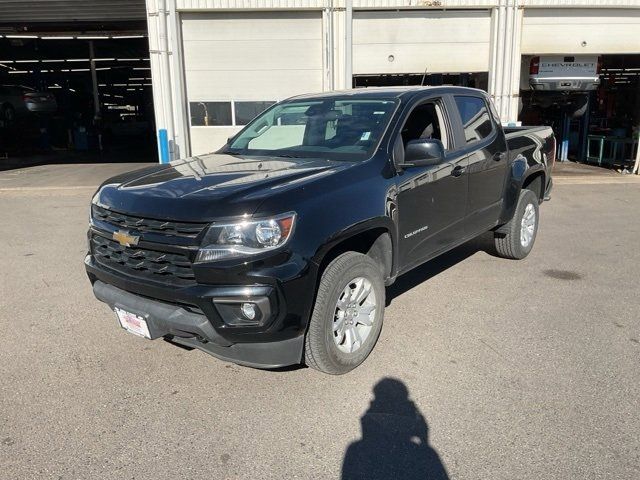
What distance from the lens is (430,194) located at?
4156 mm

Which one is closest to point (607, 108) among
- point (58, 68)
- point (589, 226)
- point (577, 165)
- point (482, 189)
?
point (577, 165)

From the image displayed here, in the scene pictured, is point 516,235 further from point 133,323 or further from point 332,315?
point 133,323

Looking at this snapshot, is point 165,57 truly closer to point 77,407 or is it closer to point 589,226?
point 589,226

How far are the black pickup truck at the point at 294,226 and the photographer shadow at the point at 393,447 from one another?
0.41m

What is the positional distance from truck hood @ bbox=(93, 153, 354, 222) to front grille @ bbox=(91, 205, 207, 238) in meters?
0.04

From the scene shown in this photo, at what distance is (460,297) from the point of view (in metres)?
4.98

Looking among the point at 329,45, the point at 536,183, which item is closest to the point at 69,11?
the point at 329,45

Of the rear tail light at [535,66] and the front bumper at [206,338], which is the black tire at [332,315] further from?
the rear tail light at [535,66]

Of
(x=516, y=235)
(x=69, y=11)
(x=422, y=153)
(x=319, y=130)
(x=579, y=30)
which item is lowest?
(x=516, y=235)

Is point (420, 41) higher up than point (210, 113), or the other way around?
point (420, 41)

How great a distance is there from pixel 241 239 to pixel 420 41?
423 inches

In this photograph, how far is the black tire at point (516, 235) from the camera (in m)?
5.79

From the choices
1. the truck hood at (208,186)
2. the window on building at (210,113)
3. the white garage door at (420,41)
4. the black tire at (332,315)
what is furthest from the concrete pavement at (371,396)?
the white garage door at (420,41)

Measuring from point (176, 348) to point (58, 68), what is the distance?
1208 inches
